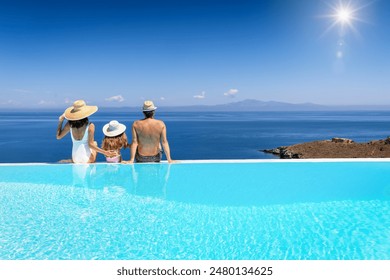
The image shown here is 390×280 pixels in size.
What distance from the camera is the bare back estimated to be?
6219mm

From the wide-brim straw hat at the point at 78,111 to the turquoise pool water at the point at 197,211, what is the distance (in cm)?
91

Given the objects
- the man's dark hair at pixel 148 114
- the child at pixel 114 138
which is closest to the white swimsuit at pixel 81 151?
the child at pixel 114 138

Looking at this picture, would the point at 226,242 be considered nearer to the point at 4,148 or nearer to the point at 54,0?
the point at 4,148

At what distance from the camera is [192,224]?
4.49 m

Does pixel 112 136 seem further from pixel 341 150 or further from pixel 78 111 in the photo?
pixel 341 150

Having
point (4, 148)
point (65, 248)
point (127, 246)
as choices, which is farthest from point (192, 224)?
point (4, 148)

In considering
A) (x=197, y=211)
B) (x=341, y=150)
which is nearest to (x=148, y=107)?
(x=197, y=211)

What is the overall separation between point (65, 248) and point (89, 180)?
7.42 ft

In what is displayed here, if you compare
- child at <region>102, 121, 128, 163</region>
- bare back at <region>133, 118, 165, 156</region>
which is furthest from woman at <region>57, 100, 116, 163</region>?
bare back at <region>133, 118, 165, 156</region>

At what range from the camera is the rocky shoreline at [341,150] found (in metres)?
29.8

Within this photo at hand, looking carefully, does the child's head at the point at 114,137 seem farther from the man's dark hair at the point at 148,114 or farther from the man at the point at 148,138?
the man's dark hair at the point at 148,114

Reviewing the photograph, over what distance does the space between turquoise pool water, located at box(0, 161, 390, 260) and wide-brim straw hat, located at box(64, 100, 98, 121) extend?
912mm

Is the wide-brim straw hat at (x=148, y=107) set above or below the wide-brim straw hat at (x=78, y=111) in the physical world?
above

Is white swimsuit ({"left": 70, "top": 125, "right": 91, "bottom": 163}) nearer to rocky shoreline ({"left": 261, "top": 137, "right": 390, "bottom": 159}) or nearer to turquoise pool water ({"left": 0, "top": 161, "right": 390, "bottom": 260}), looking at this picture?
turquoise pool water ({"left": 0, "top": 161, "right": 390, "bottom": 260})
